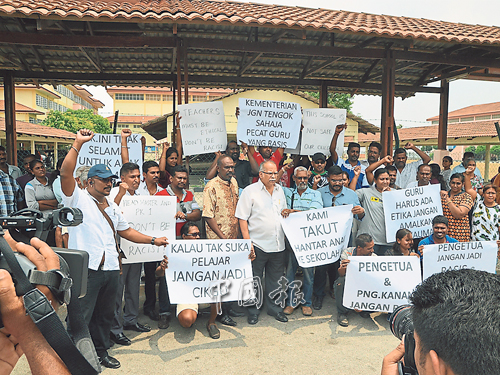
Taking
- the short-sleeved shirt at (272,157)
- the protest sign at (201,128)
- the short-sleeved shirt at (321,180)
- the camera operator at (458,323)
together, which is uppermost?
the protest sign at (201,128)

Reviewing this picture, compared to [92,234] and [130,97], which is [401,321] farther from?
[130,97]

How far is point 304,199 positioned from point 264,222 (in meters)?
0.70

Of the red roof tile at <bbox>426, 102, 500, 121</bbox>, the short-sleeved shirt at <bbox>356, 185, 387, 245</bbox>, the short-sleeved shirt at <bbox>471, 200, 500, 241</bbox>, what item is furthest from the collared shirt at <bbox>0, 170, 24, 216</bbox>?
the red roof tile at <bbox>426, 102, 500, 121</bbox>

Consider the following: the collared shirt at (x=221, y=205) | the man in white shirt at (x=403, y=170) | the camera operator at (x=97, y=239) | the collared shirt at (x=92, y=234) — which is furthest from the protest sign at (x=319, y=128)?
the collared shirt at (x=92, y=234)

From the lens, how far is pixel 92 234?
144 inches

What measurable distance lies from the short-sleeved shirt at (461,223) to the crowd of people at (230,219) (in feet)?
0.04

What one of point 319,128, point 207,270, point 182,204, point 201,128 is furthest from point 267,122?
A: point 207,270

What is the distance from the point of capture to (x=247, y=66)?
8523mm

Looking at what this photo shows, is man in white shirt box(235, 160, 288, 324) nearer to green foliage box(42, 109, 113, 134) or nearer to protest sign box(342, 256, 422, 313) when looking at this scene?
protest sign box(342, 256, 422, 313)

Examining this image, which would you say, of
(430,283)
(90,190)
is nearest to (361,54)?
(90,190)

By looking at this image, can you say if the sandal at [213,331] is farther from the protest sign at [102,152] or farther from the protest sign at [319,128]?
the protest sign at [319,128]

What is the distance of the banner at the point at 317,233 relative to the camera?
16.8 ft

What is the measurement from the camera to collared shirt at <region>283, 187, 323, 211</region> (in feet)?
17.8

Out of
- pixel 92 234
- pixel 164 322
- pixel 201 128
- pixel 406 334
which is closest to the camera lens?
pixel 406 334
